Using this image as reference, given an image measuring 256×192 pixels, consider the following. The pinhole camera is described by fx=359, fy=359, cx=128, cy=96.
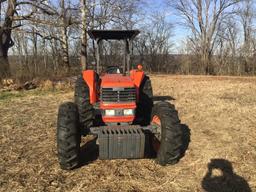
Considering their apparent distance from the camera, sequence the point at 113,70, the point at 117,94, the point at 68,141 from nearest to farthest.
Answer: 1. the point at 68,141
2. the point at 117,94
3. the point at 113,70

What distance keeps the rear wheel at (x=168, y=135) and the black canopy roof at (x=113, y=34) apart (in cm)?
196

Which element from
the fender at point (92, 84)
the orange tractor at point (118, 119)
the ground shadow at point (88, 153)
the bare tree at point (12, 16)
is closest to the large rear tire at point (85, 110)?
the orange tractor at point (118, 119)

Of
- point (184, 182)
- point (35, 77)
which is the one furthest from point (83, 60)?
point (184, 182)

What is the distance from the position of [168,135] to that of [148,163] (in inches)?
28.3

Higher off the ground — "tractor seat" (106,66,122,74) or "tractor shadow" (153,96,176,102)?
"tractor seat" (106,66,122,74)

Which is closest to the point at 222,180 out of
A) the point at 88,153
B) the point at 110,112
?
the point at 110,112

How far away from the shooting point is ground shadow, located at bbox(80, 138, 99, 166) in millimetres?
6103

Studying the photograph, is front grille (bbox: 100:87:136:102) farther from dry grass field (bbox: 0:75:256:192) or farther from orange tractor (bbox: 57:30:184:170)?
dry grass field (bbox: 0:75:256:192)

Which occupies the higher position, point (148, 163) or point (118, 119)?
point (118, 119)

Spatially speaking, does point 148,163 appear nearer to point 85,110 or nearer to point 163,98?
point 85,110

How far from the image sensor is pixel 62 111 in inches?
228

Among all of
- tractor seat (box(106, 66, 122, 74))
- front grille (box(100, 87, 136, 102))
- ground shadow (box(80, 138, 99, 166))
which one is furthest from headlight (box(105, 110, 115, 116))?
tractor seat (box(106, 66, 122, 74))

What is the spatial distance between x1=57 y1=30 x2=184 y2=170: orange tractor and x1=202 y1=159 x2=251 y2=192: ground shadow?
597 millimetres

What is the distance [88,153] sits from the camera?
6500 mm
